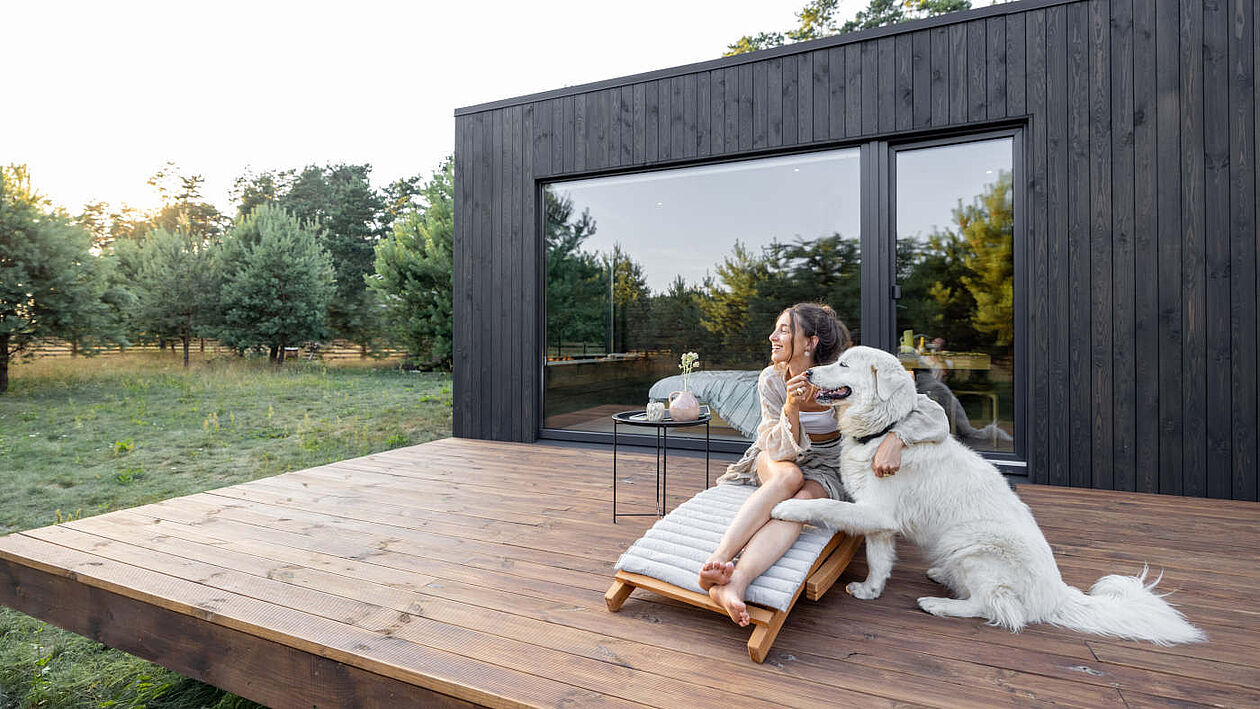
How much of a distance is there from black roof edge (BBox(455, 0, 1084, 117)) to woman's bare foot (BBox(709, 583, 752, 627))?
3.59 metres

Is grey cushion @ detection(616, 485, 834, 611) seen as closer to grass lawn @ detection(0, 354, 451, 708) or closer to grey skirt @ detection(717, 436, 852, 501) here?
grey skirt @ detection(717, 436, 852, 501)

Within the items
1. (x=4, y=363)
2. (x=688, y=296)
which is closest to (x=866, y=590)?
(x=688, y=296)

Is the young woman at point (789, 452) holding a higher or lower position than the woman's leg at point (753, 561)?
higher

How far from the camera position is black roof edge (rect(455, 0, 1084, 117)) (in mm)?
3590

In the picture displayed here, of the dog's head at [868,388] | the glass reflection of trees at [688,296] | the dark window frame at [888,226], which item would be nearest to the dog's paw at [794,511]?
the dog's head at [868,388]

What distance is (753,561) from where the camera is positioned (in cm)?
169

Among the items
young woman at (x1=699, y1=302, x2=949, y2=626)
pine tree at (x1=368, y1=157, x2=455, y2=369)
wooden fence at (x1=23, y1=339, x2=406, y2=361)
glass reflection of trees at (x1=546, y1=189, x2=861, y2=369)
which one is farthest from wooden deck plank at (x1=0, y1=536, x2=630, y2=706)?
pine tree at (x1=368, y1=157, x2=455, y2=369)

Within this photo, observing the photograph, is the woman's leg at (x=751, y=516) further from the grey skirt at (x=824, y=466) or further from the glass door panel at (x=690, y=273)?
the glass door panel at (x=690, y=273)

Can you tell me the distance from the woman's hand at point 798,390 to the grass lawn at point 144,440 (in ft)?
7.96

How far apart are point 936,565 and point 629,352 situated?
10.1ft

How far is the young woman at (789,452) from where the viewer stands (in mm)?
1673

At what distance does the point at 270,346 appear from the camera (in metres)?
10.3

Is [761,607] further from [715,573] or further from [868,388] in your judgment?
[868,388]

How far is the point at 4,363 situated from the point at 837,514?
824cm
